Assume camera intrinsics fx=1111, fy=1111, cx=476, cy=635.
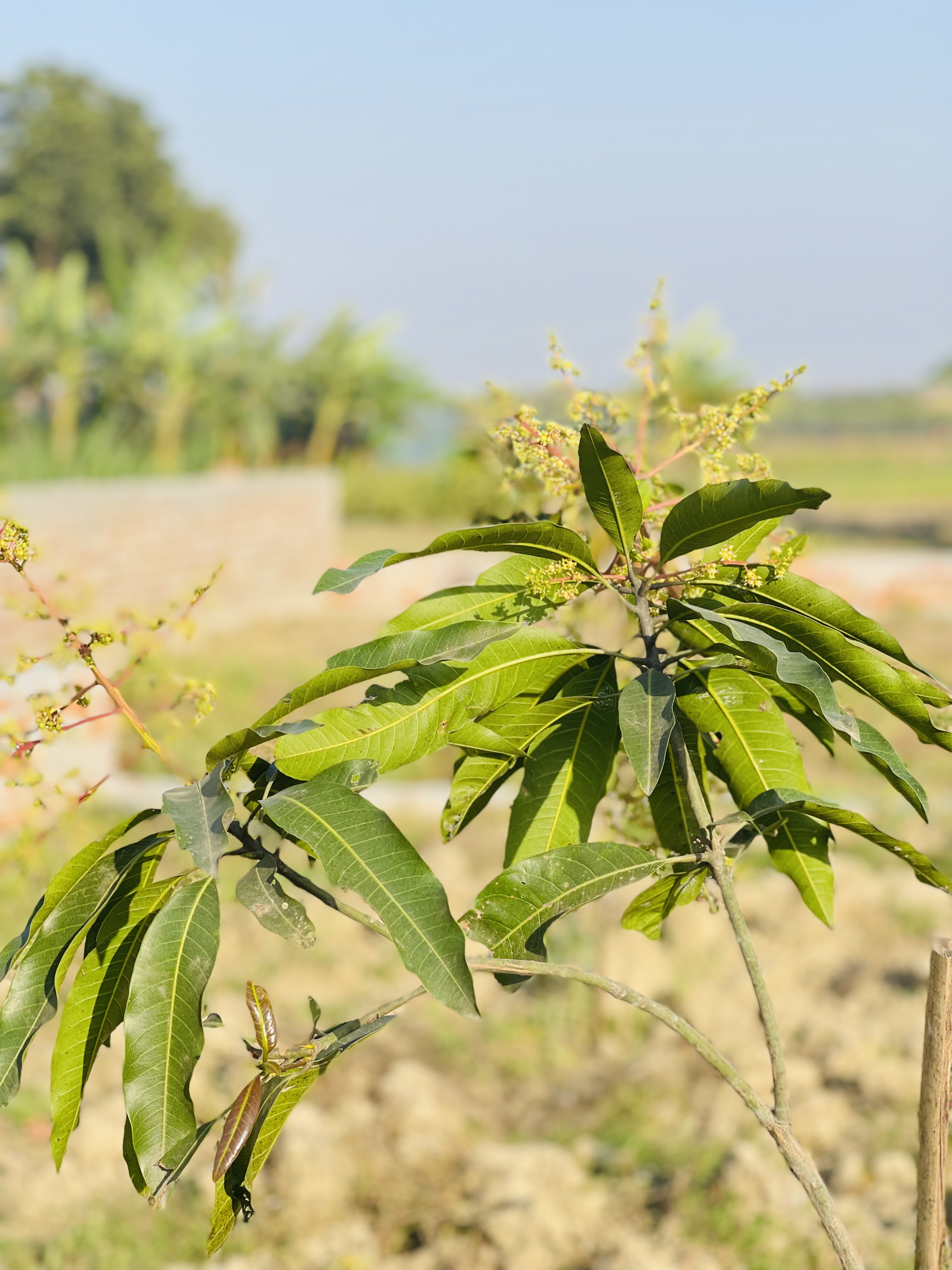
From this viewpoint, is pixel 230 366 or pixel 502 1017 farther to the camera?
pixel 230 366

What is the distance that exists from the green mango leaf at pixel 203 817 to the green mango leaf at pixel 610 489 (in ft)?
1.22

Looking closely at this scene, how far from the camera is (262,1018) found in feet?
2.85

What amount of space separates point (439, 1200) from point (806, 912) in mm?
1964

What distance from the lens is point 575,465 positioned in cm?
116

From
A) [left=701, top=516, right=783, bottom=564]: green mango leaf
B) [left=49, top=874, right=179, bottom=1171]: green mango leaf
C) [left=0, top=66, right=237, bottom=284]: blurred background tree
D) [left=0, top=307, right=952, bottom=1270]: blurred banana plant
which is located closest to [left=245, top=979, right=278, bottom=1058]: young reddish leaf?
[left=0, top=307, right=952, bottom=1270]: blurred banana plant

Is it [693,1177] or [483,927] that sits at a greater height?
[483,927]

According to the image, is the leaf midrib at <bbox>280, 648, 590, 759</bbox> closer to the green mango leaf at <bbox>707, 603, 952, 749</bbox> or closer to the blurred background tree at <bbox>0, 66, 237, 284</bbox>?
the green mango leaf at <bbox>707, 603, 952, 749</bbox>

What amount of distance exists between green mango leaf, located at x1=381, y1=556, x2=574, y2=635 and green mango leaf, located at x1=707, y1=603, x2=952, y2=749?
0.17 meters

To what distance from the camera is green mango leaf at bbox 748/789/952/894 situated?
35.9 inches

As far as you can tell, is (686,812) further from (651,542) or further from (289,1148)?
(289,1148)

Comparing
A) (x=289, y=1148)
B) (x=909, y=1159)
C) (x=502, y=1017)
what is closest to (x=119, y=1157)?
(x=289, y=1148)

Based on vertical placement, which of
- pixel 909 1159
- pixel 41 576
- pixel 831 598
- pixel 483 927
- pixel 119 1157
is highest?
pixel 831 598

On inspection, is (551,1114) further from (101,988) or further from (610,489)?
(610,489)

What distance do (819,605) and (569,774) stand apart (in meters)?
0.27
